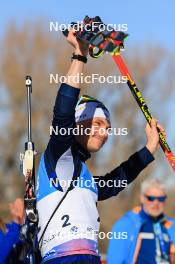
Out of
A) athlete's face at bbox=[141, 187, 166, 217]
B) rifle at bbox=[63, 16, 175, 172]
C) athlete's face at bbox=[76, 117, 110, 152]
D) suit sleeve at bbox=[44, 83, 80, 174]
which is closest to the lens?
rifle at bbox=[63, 16, 175, 172]

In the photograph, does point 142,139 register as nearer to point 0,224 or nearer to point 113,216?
point 113,216

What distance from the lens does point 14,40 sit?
907 inches

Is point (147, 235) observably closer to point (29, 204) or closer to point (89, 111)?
point (89, 111)

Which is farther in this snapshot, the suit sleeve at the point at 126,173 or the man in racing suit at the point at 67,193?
the suit sleeve at the point at 126,173

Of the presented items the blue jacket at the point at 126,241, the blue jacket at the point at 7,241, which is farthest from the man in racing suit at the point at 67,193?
the blue jacket at the point at 7,241

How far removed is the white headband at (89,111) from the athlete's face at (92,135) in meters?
0.05

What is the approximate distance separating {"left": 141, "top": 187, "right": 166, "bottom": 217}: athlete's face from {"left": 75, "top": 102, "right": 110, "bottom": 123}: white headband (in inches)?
122

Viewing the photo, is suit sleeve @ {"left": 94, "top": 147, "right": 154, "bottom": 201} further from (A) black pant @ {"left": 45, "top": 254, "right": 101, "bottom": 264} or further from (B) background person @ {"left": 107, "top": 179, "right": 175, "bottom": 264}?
(B) background person @ {"left": 107, "top": 179, "right": 175, "bottom": 264}

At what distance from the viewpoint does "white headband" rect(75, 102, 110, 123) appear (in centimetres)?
463

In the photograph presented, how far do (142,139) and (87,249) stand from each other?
631 inches

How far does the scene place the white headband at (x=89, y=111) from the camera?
463cm

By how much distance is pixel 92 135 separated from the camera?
4500mm

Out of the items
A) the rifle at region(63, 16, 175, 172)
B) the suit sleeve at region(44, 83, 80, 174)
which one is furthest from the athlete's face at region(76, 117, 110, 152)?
the rifle at region(63, 16, 175, 172)

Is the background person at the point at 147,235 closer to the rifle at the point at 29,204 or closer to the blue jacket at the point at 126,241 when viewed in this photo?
the blue jacket at the point at 126,241
